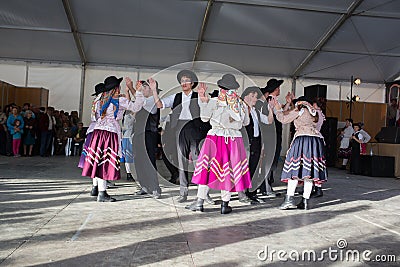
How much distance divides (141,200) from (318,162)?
7.01ft

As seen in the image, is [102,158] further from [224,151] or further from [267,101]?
[267,101]

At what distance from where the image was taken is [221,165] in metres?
4.38

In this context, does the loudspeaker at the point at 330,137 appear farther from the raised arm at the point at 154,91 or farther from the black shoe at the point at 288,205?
the raised arm at the point at 154,91

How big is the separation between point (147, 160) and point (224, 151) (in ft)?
5.13

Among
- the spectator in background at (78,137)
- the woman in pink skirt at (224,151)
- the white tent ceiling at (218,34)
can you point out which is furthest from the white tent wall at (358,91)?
the woman in pink skirt at (224,151)

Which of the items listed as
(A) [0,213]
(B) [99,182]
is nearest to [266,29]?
(B) [99,182]

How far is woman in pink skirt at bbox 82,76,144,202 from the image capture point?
15.5 feet

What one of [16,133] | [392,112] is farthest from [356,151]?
[16,133]

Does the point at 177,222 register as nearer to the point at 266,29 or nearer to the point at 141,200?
the point at 141,200

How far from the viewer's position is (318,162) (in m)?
4.91

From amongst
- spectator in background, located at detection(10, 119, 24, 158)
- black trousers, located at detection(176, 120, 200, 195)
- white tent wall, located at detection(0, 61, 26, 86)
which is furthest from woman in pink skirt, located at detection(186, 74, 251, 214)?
white tent wall, located at detection(0, 61, 26, 86)

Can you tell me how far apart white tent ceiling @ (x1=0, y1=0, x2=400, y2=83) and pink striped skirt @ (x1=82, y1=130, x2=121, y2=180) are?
637 centimetres

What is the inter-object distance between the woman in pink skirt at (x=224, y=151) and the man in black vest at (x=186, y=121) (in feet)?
1.74

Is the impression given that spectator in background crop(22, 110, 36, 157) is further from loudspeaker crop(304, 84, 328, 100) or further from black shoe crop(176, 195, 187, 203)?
loudspeaker crop(304, 84, 328, 100)
